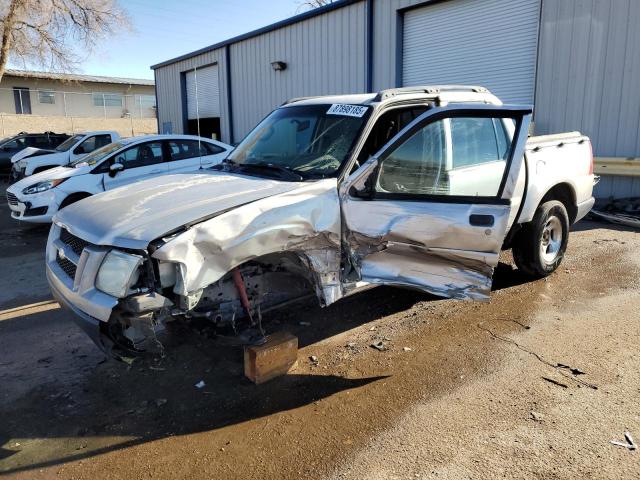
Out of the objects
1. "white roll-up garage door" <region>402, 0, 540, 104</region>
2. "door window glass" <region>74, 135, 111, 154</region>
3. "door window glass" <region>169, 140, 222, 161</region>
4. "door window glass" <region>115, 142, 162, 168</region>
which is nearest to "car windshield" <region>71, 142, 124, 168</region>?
"door window glass" <region>115, 142, 162, 168</region>

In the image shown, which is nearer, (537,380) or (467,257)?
(537,380)

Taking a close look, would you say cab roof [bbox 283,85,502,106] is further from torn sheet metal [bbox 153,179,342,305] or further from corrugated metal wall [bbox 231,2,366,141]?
corrugated metal wall [bbox 231,2,366,141]

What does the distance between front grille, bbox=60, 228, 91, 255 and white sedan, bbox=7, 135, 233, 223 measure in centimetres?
504

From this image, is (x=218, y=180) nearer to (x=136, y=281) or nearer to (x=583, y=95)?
(x=136, y=281)

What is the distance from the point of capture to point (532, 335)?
447 centimetres

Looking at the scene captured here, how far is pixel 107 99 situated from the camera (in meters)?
40.4

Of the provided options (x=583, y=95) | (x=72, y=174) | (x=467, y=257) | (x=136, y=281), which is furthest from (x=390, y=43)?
(x=136, y=281)

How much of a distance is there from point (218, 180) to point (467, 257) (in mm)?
2069

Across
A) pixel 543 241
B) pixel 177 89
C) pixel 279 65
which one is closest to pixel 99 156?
pixel 543 241

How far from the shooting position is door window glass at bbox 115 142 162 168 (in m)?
9.57

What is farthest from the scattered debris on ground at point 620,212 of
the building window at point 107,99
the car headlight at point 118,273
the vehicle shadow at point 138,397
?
the building window at point 107,99

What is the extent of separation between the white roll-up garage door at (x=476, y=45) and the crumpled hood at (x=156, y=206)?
31.2ft

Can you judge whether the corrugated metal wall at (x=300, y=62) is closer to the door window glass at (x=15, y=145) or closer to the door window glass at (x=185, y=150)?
the door window glass at (x=185, y=150)

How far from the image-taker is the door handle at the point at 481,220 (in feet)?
12.5
